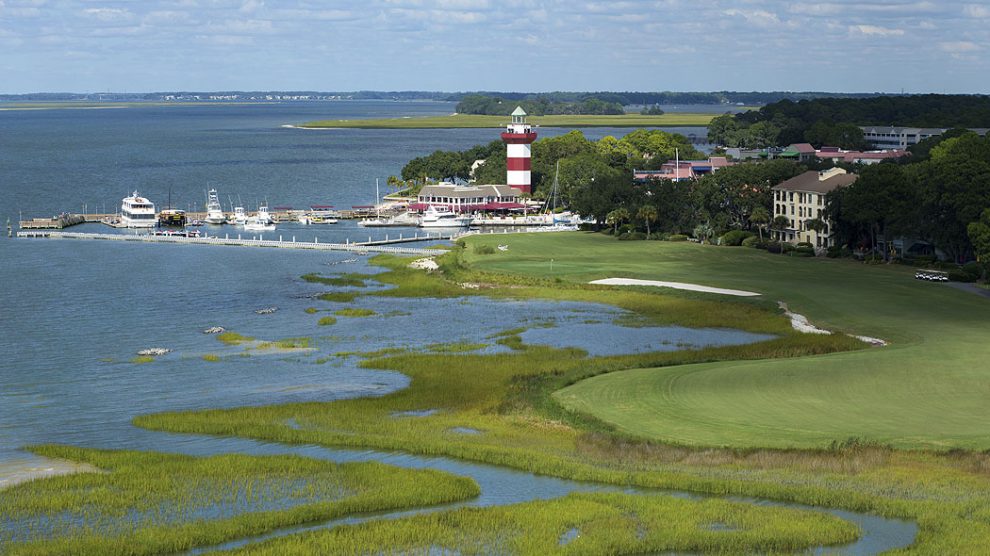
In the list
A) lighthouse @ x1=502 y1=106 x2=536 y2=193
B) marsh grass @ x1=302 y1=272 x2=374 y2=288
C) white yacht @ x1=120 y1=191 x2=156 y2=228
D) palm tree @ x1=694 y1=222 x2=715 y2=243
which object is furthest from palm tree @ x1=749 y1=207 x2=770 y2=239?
white yacht @ x1=120 y1=191 x2=156 y2=228

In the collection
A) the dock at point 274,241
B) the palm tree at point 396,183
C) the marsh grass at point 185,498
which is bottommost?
the marsh grass at point 185,498

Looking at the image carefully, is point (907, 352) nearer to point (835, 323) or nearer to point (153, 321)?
point (835, 323)

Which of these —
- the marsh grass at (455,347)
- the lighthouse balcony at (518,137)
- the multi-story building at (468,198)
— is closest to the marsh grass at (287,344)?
the marsh grass at (455,347)

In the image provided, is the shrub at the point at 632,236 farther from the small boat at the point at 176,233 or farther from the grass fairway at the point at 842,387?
the small boat at the point at 176,233

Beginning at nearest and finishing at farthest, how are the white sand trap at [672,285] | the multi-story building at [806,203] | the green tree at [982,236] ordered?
the white sand trap at [672,285]
the green tree at [982,236]
the multi-story building at [806,203]

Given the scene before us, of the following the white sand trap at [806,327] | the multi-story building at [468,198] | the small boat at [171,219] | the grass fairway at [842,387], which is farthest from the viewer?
the multi-story building at [468,198]

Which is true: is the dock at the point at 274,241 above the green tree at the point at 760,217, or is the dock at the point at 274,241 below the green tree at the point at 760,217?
below

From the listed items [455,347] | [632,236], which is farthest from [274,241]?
[455,347]

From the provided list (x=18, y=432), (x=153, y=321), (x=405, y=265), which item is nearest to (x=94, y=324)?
(x=153, y=321)
